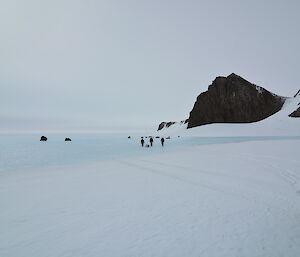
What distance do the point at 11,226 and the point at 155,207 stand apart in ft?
13.2

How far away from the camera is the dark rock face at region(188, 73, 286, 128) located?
68688 millimetres

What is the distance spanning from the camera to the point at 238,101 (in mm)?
69750

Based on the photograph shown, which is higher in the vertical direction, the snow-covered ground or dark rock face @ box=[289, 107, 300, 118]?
dark rock face @ box=[289, 107, 300, 118]

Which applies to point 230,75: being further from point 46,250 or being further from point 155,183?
point 46,250

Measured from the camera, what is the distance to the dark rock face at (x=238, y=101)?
68.7 metres

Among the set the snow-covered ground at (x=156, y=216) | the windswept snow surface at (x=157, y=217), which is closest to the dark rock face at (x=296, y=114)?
the snow-covered ground at (x=156, y=216)

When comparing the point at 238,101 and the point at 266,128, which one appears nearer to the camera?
the point at 266,128

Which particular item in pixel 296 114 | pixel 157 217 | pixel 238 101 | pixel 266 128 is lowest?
pixel 157 217

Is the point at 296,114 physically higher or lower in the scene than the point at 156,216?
higher

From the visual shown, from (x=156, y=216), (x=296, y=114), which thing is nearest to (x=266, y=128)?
(x=296, y=114)

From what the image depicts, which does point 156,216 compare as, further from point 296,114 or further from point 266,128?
point 296,114

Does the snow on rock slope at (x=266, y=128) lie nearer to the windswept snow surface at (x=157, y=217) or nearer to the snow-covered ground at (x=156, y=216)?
the snow-covered ground at (x=156, y=216)

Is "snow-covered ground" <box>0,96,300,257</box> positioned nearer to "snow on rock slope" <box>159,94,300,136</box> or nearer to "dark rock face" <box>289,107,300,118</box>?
"snow on rock slope" <box>159,94,300,136</box>

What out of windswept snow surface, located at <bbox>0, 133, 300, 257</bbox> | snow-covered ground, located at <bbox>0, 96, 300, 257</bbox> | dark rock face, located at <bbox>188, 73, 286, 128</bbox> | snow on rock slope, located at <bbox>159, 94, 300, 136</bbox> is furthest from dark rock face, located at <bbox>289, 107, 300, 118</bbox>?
windswept snow surface, located at <bbox>0, 133, 300, 257</bbox>
